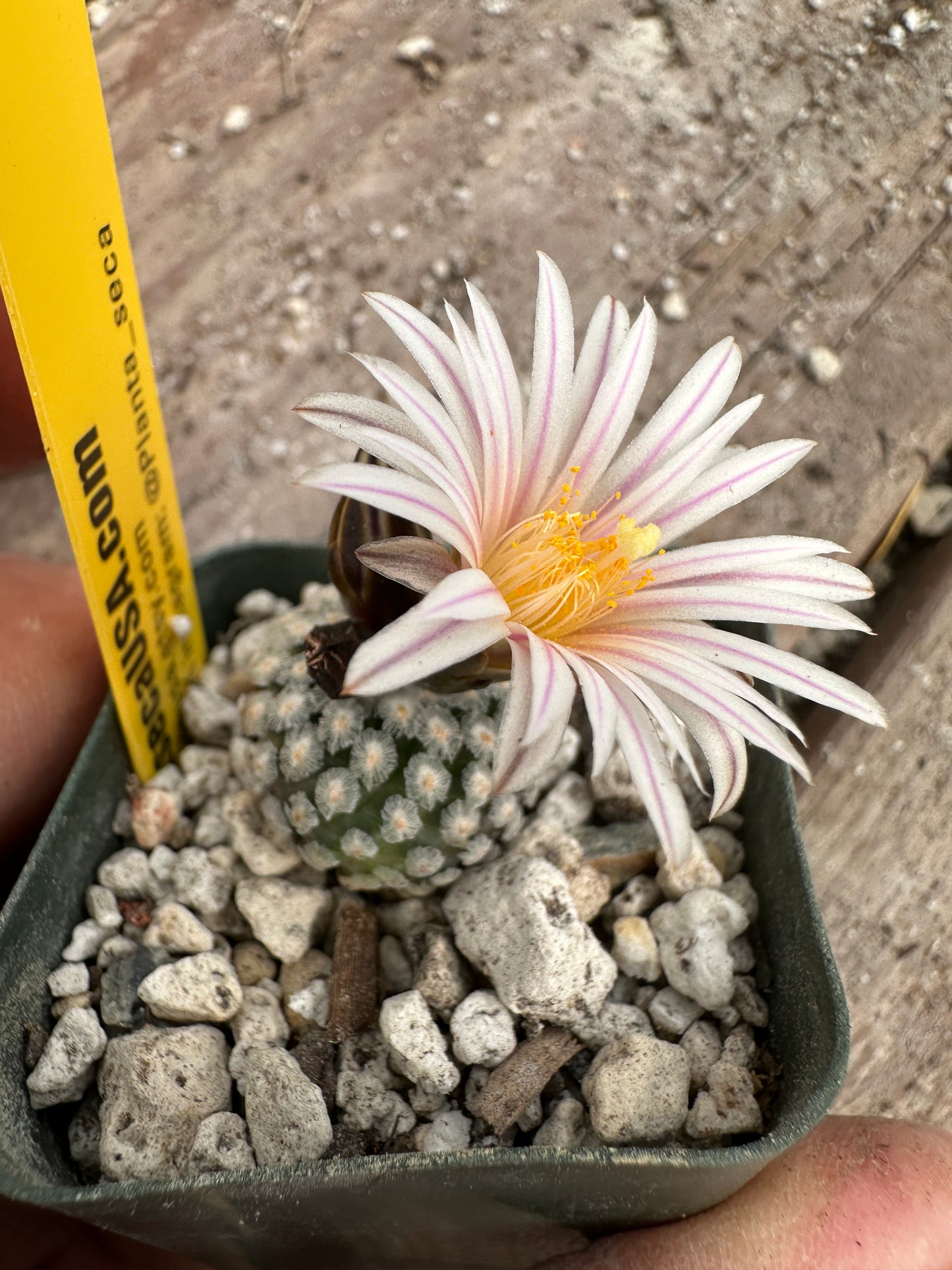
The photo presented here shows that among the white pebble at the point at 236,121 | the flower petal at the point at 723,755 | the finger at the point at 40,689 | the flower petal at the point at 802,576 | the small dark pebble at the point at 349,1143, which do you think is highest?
the white pebble at the point at 236,121

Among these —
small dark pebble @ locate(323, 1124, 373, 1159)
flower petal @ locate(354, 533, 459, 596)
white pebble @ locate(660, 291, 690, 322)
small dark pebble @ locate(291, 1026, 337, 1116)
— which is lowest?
small dark pebble @ locate(323, 1124, 373, 1159)

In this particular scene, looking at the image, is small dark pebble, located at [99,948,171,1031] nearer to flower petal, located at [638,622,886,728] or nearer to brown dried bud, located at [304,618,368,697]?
brown dried bud, located at [304,618,368,697]

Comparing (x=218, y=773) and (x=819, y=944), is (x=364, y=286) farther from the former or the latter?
(x=819, y=944)

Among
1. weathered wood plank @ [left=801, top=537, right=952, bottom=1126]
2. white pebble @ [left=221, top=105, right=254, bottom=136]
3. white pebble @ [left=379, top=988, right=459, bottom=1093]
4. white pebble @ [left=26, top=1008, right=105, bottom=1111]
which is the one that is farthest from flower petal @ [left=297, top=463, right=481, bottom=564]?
white pebble @ [left=221, top=105, right=254, bottom=136]

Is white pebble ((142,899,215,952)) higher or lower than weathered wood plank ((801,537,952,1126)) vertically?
higher

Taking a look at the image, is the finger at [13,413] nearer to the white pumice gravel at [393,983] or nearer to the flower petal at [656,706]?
the white pumice gravel at [393,983]

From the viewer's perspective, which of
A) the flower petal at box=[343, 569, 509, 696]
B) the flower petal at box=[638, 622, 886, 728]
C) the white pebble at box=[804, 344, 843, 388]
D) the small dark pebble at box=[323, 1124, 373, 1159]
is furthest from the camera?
the white pebble at box=[804, 344, 843, 388]

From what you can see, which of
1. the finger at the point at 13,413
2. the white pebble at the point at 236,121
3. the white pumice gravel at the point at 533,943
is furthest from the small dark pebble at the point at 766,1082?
the white pebble at the point at 236,121
